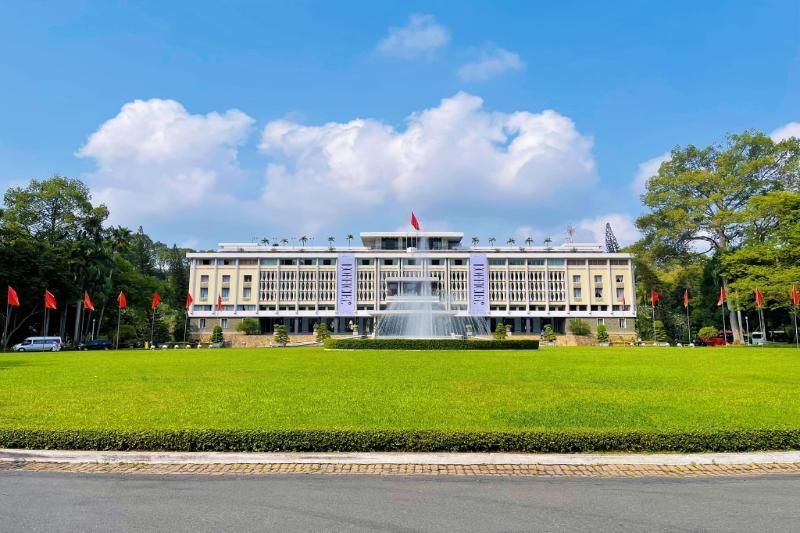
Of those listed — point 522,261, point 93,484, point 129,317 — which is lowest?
point 93,484

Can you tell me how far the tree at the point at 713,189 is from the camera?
166 feet

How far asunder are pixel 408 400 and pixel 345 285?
71.8m

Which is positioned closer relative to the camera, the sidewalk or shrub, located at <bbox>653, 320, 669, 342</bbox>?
the sidewalk

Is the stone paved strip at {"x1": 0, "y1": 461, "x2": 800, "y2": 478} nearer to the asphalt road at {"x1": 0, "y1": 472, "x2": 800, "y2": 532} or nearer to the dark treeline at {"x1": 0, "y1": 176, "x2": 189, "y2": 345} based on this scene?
the asphalt road at {"x1": 0, "y1": 472, "x2": 800, "y2": 532}

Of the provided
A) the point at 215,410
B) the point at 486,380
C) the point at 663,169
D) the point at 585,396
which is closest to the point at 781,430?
the point at 585,396

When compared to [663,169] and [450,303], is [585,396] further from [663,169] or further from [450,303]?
[450,303]

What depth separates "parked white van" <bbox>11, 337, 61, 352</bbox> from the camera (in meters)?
46.6

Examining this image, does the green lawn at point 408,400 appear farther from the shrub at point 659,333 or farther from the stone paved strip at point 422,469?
the shrub at point 659,333

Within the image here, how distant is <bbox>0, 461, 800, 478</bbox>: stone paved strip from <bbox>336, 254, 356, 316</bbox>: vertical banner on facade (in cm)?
7528

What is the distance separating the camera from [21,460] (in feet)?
27.7

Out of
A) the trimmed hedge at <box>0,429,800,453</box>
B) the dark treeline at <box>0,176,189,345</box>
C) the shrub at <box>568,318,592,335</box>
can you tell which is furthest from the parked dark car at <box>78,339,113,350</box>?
the shrub at <box>568,318,592,335</box>

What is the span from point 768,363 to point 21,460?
25556 millimetres

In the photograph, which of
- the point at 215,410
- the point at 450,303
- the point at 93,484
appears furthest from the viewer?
the point at 450,303

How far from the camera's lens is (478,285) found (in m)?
83.6
